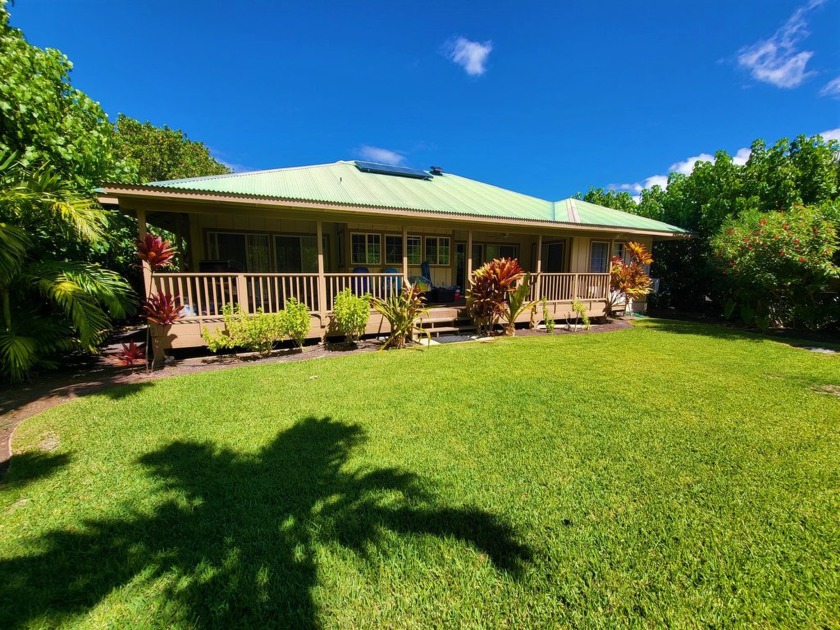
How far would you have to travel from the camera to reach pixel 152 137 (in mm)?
24828

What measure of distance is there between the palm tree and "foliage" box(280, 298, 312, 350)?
2544 millimetres

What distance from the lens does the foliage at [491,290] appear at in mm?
8883

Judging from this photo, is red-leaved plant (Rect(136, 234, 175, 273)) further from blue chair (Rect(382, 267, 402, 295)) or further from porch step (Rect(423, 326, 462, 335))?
porch step (Rect(423, 326, 462, 335))

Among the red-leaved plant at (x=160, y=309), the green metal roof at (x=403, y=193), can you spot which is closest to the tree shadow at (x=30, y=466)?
the red-leaved plant at (x=160, y=309)

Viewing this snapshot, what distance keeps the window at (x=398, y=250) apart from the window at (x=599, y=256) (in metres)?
6.51

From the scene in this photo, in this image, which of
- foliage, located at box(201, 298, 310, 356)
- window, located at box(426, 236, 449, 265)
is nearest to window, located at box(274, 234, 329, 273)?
window, located at box(426, 236, 449, 265)

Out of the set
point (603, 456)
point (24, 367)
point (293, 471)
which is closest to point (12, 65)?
point (24, 367)

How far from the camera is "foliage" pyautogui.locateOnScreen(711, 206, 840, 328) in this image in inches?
326

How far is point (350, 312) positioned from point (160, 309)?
3399 millimetres

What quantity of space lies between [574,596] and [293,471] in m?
2.24

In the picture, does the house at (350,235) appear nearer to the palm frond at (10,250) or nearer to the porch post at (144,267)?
the porch post at (144,267)

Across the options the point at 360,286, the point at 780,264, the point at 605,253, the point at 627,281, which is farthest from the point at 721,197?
the point at 360,286

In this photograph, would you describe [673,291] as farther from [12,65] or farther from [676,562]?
[12,65]

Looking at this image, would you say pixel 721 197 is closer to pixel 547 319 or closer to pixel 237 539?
pixel 547 319
